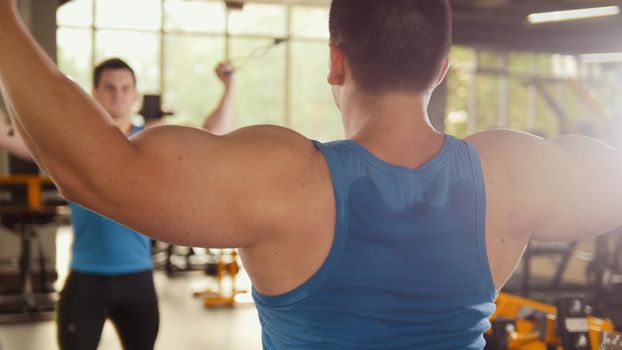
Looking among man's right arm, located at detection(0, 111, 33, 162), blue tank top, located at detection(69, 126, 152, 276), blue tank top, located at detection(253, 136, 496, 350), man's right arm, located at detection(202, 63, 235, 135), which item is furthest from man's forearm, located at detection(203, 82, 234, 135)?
blue tank top, located at detection(253, 136, 496, 350)

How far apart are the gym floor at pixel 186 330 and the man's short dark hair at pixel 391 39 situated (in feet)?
13.9

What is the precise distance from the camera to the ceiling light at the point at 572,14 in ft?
19.5

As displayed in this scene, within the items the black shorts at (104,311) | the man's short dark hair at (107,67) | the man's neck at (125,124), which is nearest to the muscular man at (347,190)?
the black shorts at (104,311)

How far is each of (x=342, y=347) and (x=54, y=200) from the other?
20.5ft

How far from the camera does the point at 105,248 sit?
2779mm

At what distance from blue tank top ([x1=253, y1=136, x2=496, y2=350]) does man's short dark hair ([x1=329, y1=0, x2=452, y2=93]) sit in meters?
0.10

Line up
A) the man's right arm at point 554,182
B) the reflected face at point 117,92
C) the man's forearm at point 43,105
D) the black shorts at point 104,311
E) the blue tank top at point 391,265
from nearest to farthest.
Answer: the man's forearm at point 43,105 → the blue tank top at point 391,265 → the man's right arm at point 554,182 → the black shorts at point 104,311 → the reflected face at point 117,92

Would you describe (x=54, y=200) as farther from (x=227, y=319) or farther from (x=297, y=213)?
(x=297, y=213)

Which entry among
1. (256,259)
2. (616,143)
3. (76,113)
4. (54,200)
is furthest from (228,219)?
(54,200)

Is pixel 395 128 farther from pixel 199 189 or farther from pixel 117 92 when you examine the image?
pixel 117 92

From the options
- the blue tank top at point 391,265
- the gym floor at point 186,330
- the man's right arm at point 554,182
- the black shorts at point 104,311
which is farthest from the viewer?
the gym floor at point 186,330

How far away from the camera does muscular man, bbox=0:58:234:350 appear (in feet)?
8.68

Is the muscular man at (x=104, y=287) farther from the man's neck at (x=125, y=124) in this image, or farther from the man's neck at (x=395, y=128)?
the man's neck at (x=395, y=128)

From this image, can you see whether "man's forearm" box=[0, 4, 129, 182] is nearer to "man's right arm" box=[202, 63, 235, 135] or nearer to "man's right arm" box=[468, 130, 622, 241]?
"man's right arm" box=[468, 130, 622, 241]
